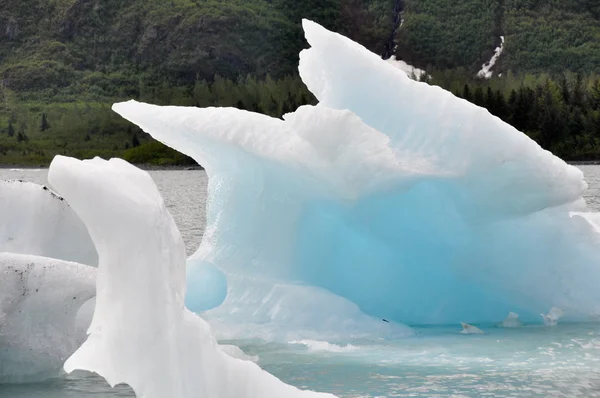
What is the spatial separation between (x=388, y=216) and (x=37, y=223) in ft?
13.1

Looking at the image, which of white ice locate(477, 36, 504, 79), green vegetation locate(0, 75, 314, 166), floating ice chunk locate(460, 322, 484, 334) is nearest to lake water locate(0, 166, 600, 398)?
floating ice chunk locate(460, 322, 484, 334)

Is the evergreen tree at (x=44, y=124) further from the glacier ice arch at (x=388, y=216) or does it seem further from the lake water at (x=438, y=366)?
the lake water at (x=438, y=366)

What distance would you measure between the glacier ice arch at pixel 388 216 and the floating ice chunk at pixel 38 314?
240cm

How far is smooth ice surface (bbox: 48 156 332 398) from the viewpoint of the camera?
16.1 feet

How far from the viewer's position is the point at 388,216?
37.6ft

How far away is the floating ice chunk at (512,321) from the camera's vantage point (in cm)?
1151

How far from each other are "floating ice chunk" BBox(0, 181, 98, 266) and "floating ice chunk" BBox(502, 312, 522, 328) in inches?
196

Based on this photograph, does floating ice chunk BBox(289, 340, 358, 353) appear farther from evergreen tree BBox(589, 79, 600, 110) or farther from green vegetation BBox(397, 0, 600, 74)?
green vegetation BBox(397, 0, 600, 74)

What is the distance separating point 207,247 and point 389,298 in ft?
7.54

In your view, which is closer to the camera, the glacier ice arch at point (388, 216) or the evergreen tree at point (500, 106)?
the glacier ice arch at point (388, 216)

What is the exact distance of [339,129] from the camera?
1059 centimetres

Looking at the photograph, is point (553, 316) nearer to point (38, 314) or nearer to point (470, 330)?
point (470, 330)

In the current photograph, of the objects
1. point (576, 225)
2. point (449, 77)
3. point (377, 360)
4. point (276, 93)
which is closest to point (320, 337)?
point (377, 360)

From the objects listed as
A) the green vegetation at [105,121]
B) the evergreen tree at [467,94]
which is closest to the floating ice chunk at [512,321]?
the evergreen tree at [467,94]
